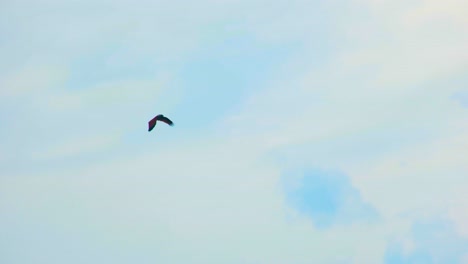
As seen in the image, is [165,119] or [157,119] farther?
[157,119]

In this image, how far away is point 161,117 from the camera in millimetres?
82688
